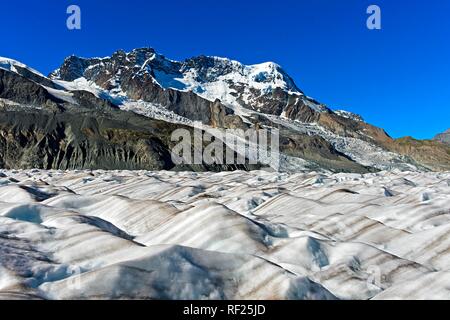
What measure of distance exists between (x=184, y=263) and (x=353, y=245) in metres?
5.58

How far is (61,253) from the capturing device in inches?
455

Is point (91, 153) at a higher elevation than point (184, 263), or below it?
higher

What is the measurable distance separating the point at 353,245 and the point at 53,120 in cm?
13551
